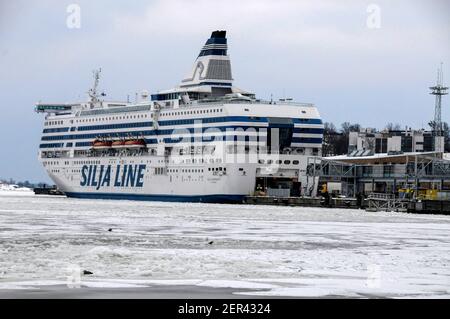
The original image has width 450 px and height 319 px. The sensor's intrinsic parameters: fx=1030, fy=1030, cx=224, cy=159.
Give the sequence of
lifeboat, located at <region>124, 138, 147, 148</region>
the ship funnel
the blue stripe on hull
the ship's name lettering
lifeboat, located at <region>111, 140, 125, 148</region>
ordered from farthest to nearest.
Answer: lifeboat, located at <region>111, 140, 125, 148</region>, the ship funnel, lifeboat, located at <region>124, 138, 147, 148</region>, the ship's name lettering, the blue stripe on hull

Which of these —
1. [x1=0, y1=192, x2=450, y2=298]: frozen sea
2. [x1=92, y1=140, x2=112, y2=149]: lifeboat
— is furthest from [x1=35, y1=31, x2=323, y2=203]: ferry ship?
[x1=0, y1=192, x2=450, y2=298]: frozen sea

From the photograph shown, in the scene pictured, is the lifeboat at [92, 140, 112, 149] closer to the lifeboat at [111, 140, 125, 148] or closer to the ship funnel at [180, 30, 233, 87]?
the lifeboat at [111, 140, 125, 148]

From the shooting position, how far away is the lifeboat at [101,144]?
112 meters

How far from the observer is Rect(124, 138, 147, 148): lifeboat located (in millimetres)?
105562

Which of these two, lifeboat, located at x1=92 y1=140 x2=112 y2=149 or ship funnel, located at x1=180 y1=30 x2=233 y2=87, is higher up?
ship funnel, located at x1=180 y1=30 x2=233 y2=87

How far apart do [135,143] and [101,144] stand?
7399 millimetres

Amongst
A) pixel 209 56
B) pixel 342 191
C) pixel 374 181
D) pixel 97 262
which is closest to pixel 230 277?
pixel 97 262

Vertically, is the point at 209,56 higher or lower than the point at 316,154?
higher

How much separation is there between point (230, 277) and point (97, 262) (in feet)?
12.6

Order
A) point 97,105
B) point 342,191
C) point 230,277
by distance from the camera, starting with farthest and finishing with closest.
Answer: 1. point 97,105
2. point 342,191
3. point 230,277

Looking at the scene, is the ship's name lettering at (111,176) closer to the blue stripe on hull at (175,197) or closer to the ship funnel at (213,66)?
the blue stripe on hull at (175,197)

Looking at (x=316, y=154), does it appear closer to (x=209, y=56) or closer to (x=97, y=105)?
(x=209, y=56)

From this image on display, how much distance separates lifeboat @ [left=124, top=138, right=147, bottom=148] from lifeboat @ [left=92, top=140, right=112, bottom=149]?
3.80 metres
